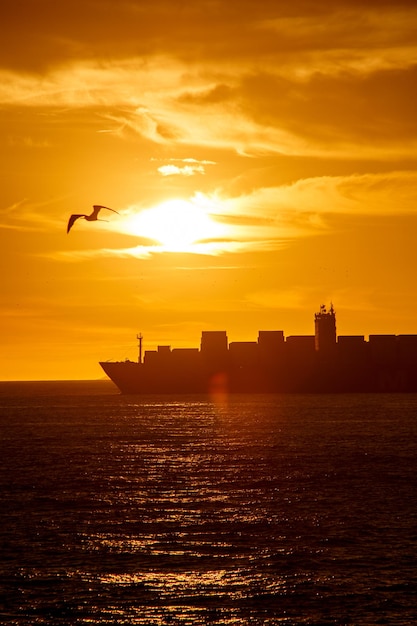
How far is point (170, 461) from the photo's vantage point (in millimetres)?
55812

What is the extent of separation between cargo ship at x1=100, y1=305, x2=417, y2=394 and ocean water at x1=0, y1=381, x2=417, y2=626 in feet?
260

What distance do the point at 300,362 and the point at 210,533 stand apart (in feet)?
384

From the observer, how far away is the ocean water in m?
22.7

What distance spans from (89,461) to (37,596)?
3326 cm

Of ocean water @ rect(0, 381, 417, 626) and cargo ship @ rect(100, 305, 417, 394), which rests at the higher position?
cargo ship @ rect(100, 305, 417, 394)

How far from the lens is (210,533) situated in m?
31.5

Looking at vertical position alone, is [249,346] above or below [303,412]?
above

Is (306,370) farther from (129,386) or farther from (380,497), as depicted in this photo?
(380,497)

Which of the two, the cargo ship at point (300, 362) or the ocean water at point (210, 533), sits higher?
the cargo ship at point (300, 362)

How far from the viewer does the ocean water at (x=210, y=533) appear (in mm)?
22688

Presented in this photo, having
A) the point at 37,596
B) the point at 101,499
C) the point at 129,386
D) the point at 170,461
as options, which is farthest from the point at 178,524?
the point at 129,386

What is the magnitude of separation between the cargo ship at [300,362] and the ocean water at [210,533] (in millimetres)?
79247

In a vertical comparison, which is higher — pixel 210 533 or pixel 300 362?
pixel 300 362

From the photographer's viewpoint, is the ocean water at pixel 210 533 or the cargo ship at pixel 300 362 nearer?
the ocean water at pixel 210 533
